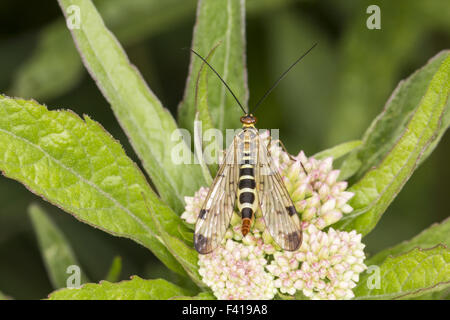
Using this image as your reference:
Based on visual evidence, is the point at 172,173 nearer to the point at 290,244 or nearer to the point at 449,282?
the point at 290,244

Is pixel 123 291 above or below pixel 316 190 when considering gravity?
below

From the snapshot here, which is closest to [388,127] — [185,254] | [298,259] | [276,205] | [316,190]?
[316,190]

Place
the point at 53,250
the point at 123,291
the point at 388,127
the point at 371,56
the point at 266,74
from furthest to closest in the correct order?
the point at 266,74, the point at 371,56, the point at 53,250, the point at 388,127, the point at 123,291

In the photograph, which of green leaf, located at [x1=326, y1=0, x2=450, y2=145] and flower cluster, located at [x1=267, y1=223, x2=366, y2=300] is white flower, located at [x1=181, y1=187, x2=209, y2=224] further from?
green leaf, located at [x1=326, y1=0, x2=450, y2=145]

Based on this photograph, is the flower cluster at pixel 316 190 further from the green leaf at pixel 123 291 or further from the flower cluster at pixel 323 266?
the green leaf at pixel 123 291

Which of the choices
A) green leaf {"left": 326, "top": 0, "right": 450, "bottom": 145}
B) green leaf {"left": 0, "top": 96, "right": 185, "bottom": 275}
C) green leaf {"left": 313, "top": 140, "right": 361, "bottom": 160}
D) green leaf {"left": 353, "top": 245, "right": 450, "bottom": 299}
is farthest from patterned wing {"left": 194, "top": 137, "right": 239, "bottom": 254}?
green leaf {"left": 326, "top": 0, "right": 450, "bottom": 145}

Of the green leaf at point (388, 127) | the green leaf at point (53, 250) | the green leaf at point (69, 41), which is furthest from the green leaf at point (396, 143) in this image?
the green leaf at point (69, 41)

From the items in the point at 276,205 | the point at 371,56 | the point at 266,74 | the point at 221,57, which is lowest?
the point at 276,205

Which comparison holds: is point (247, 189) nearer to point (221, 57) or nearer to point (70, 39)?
point (221, 57)
